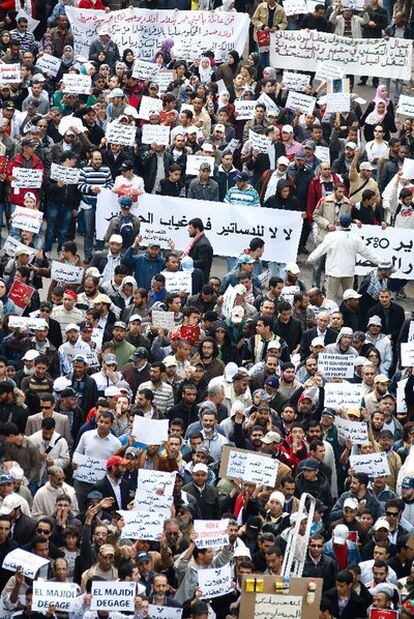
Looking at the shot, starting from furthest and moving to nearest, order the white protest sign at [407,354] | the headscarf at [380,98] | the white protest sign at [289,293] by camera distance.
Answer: the headscarf at [380,98]
the white protest sign at [289,293]
the white protest sign at [407,354]

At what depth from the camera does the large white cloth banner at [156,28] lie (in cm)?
3481

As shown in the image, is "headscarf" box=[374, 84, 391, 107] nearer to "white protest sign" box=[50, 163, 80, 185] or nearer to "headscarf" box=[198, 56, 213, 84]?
"headscarf" box=[198, 56, 213, 84]

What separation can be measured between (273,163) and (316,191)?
1582 mm

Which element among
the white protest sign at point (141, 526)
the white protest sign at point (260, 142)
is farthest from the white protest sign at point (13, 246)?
the white protest sign at point (141, 526)

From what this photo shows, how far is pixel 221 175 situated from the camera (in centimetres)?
2923

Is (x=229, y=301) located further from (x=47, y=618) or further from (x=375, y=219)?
(x=47, y=618)

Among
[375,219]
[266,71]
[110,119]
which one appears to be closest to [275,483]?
[375,219]

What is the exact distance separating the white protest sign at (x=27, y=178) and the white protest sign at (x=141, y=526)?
8812 mm

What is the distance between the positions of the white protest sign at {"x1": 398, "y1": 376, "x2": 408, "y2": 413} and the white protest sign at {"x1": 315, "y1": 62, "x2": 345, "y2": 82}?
29.9 feet

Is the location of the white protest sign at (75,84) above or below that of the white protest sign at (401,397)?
above

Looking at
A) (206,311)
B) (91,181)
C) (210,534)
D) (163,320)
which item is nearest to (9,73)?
(91,181)

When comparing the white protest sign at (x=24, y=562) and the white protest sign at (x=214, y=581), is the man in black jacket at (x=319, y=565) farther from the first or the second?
the white protest sign at (x=24, y=562)

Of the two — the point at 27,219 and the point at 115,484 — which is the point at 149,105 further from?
the point at 115,484

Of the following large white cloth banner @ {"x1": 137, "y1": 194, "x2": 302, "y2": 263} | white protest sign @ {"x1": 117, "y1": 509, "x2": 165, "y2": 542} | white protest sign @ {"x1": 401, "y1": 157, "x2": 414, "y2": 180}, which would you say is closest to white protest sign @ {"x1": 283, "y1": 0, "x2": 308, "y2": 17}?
white protest sign @ {"x1": 401, "y1": 157, "x2": 414, "y2": 180}
